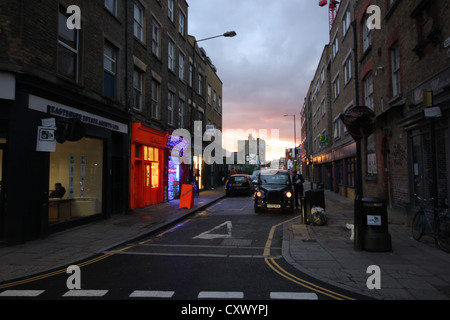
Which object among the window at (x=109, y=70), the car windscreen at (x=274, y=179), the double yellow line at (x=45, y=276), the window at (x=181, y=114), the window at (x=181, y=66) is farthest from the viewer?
the window at (x=181, y=66)

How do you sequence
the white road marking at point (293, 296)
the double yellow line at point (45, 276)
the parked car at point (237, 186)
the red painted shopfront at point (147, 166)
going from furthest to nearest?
the parked car at point (237, 186), the red painted shopfront at point (147, 166), the double yellow line at point (45, 276), the white road marking at point (293, 296)

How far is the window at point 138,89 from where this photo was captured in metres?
14.1

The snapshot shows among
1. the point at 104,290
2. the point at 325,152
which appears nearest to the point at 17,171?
the point at 104,290

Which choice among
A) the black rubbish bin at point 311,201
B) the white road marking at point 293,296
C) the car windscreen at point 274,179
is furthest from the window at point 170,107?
the white road marking at point 293,296

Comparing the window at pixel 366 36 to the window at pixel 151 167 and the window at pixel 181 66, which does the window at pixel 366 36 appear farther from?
the window at pixel 151 167

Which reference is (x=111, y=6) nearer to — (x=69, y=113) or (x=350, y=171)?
(x=69, y=113)

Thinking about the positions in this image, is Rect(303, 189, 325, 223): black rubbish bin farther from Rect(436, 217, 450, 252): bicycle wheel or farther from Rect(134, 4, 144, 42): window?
Rect(134, 4, 144, 42): window

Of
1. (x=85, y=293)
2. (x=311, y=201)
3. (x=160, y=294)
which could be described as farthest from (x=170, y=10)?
(x=160, y=294)

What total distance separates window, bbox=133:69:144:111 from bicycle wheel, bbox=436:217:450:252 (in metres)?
12.3

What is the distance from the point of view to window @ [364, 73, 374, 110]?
14.8 metres

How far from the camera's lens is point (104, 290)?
4508 mm

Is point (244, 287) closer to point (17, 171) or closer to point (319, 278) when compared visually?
point (319, 278)

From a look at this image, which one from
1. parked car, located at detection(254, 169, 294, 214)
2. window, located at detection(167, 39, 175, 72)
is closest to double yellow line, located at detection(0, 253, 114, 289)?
parked car, located at detection(254, 169, 294, 214)

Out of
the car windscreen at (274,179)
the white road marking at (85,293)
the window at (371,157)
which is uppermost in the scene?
the window at (371,157)
